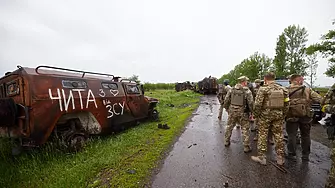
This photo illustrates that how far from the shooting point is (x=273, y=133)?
161 inches

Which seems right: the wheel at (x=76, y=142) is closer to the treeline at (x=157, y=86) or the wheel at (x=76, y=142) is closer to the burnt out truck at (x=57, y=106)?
the burnt out truck at (x=57, y=106)

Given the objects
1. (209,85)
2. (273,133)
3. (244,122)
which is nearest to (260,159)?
(273,133)

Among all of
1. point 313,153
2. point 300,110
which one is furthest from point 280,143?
point 313,153

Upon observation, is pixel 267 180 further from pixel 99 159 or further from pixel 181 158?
pixel 99 159

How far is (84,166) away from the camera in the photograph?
390cm

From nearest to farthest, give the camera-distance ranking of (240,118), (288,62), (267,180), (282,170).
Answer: (267,180)
(282,170)
(240,118)
(288,62)

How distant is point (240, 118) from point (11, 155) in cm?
622

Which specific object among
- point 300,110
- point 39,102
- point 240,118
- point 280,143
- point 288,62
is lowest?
point 280,143

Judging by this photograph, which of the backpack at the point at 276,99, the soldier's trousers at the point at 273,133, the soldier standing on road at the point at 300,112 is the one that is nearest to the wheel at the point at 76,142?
the soldier's trousers at the point at 273,133

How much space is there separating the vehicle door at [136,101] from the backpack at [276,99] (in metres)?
5.03

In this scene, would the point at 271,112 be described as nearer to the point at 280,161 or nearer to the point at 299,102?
the point at 299,102

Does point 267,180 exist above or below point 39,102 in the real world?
below

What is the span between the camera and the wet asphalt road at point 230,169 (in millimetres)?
3242

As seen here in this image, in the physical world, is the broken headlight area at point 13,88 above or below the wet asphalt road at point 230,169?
above
